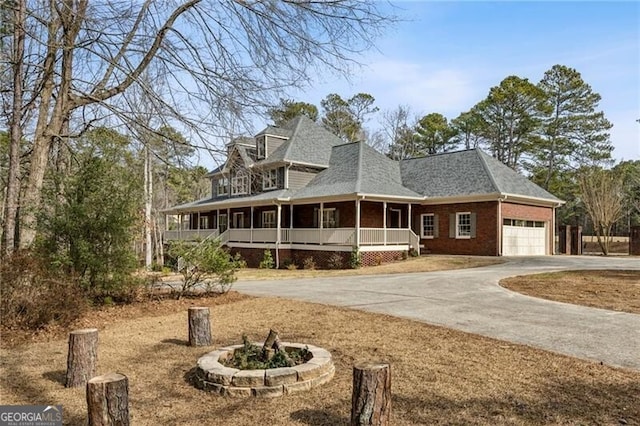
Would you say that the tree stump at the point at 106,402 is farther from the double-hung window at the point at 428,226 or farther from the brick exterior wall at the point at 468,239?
the double-hung window at the point at 428,226

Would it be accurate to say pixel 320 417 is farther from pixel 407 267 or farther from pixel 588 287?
pixel 407 267

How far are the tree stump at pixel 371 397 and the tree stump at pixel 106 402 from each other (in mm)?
1880

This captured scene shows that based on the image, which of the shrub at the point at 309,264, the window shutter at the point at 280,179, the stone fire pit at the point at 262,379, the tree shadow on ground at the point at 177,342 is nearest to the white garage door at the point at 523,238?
the shrub at the point at 309,264

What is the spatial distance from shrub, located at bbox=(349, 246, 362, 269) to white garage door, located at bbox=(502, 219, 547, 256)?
704 cm

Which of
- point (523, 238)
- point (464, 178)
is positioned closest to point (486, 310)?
point (464, 178)

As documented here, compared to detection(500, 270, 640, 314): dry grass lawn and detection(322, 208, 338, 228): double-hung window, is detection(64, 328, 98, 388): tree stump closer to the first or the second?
detection(500, 270, 640, 314): dry grass lawn

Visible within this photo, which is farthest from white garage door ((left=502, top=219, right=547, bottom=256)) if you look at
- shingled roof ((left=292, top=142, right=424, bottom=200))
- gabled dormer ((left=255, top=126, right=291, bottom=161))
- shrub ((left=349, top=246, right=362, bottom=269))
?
gabled dormer ((left=255, top=126, right=291, bottom=161))

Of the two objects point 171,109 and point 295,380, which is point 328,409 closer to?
point 295,380

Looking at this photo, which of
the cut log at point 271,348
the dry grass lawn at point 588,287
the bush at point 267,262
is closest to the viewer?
the cut log at point 271,348

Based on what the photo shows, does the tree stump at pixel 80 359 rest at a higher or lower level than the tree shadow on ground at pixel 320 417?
higher

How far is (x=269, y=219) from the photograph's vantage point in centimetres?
2728

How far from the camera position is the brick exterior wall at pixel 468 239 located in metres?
22.1

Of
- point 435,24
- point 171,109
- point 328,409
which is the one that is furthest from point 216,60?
Result: point 328,409

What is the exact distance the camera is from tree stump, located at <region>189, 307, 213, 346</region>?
6840mm
